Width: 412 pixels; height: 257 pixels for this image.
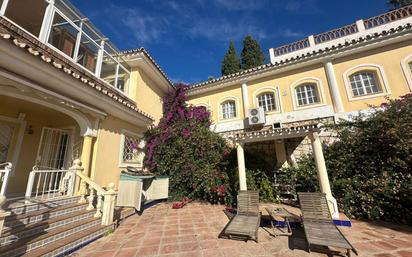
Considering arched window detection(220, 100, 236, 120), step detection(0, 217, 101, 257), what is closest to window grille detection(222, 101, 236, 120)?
arched window detection(220, 100, 236, 120)

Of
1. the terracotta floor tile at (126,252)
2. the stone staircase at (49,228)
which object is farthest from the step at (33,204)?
the terracotta floor tile at (126,252)

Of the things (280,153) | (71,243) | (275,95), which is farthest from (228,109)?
(71,243)

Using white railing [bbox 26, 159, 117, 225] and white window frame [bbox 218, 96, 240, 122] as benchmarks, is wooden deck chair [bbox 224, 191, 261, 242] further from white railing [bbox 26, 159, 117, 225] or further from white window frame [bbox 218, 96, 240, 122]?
white window frame [bbox 218, 96, 240, 122]

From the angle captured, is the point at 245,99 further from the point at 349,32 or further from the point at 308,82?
the point at 349,32

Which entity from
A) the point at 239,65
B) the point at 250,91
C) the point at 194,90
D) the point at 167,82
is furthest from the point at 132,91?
the point at 239,65

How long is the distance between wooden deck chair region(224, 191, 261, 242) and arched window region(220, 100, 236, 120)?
6.48 meters

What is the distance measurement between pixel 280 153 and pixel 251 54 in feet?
67.2

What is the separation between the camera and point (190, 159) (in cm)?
905

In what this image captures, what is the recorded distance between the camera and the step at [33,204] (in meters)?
4.35

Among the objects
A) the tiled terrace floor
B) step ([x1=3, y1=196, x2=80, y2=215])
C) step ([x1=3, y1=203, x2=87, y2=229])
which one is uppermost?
step ([x1=3, y1=196, x2=80, y2=215])

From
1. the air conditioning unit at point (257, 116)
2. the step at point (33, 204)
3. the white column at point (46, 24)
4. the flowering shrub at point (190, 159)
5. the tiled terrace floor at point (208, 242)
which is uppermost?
the white column at point (46, 24)

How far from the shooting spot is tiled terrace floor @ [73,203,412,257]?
3.97m

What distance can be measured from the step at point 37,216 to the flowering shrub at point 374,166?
895 centimetres

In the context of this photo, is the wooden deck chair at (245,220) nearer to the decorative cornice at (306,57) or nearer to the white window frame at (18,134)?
the decorative cornice at (306,57)
